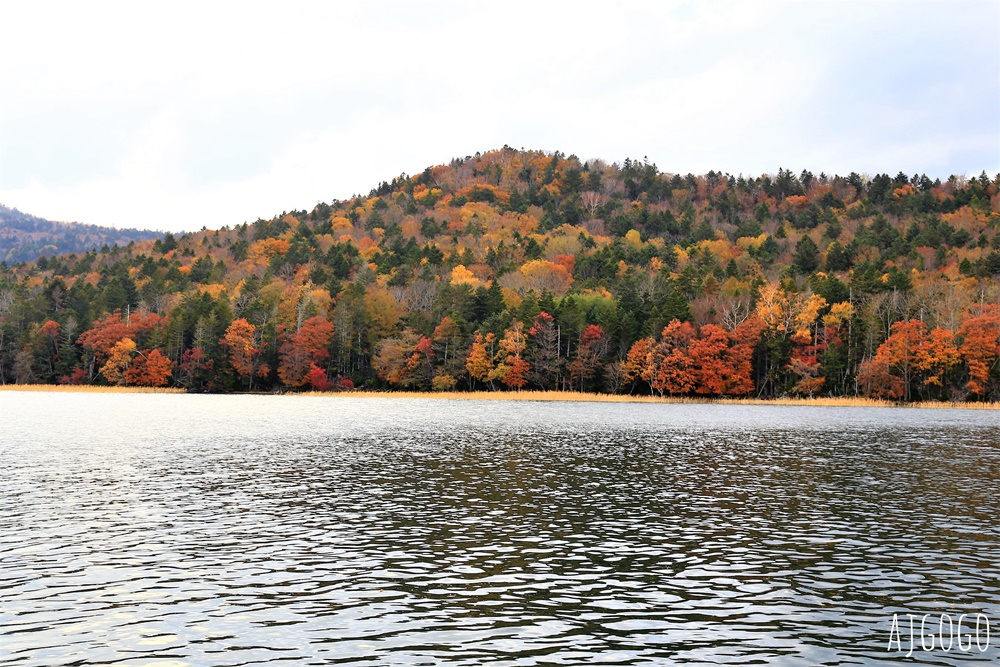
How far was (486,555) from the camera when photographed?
22.3m

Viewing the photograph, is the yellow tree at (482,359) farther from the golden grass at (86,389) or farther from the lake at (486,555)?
the lake at (486,555)

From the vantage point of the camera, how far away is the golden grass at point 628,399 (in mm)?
116812

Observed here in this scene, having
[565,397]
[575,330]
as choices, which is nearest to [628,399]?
[565,397]

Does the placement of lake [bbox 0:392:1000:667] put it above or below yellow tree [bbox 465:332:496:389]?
below

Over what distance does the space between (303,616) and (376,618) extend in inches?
62.1

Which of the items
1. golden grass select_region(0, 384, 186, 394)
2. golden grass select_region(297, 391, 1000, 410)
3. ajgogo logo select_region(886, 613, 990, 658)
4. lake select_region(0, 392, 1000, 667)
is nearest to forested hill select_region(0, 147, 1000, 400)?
golden grass select_region(297, 391, 1000, 410)

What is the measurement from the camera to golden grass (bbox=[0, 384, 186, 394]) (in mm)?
148375

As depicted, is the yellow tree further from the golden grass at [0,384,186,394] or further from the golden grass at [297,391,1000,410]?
the golden grass at [0,384,186,394]

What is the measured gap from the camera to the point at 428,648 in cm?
1487

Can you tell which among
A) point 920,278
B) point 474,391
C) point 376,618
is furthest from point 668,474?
point 920,278

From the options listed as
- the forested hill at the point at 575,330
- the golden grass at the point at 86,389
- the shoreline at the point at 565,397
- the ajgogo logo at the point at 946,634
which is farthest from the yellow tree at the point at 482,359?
the ajgogo logo at the point at 946,634

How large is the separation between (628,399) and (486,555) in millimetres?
111625

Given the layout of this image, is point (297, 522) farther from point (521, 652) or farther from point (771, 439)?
point (771, 439)

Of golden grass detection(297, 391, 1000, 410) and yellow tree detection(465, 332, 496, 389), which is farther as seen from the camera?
yellow tree detection(465, 332, 496, 389)
